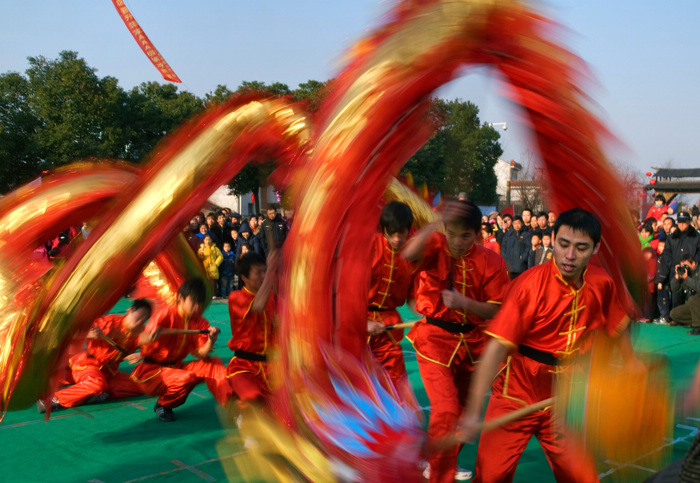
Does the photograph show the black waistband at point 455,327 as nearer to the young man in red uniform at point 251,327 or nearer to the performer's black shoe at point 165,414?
the young man in red uniform at point 251,327

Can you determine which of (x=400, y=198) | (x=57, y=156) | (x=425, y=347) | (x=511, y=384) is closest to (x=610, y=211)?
(x=511, y=384)

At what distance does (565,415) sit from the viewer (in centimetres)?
213

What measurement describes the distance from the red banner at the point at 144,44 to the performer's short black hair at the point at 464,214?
113 inches

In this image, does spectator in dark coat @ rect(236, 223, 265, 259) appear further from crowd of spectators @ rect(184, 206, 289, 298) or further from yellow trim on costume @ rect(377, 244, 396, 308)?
yellow trim on costume @ rect(377, 244, 396, 308)

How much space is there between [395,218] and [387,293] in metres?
0.49

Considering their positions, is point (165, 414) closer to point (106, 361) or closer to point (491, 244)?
point (106, 361)

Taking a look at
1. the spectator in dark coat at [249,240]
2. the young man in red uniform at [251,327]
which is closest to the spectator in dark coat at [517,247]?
the spectator in dark coat at [249,240]

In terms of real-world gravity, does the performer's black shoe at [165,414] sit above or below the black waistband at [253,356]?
below

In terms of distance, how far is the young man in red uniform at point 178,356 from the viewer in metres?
4.26

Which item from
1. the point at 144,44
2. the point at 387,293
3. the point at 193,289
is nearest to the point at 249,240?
the point at 144,44

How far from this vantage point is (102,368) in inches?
197

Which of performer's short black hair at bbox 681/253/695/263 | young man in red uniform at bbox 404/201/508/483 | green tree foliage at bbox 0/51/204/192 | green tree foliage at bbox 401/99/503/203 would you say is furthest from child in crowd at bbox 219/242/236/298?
green tree foliage at bbox 0/51/204/192

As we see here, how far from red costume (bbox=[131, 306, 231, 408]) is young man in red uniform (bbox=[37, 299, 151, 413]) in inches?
9.4

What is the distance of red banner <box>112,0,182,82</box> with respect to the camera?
509cm
